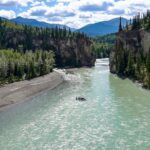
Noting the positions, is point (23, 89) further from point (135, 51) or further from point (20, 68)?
point (135, 51)

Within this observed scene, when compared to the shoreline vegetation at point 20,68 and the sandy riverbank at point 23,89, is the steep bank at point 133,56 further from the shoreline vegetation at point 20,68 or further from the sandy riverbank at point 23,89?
the shoreline vegetation at point 20,68

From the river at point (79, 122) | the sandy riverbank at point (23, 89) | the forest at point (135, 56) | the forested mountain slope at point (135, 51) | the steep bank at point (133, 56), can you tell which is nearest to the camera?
the river at point (79, 122)

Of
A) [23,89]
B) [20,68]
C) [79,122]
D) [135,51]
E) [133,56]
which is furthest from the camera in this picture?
[135,51]

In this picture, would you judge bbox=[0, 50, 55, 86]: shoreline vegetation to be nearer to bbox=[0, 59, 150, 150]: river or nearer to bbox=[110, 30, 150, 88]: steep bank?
bbox=[0, 59, 150, 150]: river

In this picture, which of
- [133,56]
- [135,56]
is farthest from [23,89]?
[135,56]

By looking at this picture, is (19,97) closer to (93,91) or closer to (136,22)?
(93,91)

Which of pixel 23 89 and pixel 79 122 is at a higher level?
pixel 23 89

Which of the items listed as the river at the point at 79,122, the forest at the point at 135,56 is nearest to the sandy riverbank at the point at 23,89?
the river at the point at 79,122
